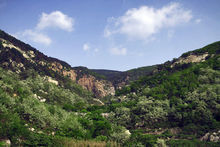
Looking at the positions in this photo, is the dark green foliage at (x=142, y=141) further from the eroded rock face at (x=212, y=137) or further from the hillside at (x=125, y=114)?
the eroded rock face at (x=212, y=137)

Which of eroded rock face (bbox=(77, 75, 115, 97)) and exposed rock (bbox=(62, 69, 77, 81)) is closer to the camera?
exposed rock (bbox=(62, 69, 77, 81))

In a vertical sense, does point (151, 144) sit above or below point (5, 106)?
below

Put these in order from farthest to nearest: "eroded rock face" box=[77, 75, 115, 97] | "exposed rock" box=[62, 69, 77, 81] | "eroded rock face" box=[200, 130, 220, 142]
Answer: "eroded rock face" box=[77, 75, 115, 97] → "exposed rock" box=[62, 69, 77, 81] → "eroded rock face" box=[200, 130, 220, 142]

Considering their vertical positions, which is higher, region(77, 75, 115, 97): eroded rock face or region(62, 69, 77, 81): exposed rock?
region(62, 69, 77, 81): exposed rock

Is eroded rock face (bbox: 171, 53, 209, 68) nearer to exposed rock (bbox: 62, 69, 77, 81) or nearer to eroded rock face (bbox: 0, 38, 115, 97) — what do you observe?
eroded rock face (bbox: 0, 38, 115, 97)

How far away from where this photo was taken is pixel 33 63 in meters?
120

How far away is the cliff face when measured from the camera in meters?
106

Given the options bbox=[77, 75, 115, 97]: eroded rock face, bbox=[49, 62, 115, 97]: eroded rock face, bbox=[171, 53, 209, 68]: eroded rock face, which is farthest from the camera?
bbox=[77, 75, 115, 97]: eroded rock face

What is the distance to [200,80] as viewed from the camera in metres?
76.8

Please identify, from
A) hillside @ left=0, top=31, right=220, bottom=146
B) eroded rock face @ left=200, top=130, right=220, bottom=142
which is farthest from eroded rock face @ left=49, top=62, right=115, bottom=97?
eroded rock face @ left=200, top=130, right=220, bottom=142

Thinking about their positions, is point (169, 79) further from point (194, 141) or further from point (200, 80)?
point (194, 141)

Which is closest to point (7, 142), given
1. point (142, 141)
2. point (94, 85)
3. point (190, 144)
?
point (142, 141)

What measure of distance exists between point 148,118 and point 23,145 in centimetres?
3884

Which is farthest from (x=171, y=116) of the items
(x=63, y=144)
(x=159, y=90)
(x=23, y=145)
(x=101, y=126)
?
(x=23, y=145)
